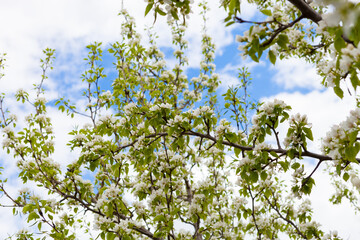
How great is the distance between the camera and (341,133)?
2.08m

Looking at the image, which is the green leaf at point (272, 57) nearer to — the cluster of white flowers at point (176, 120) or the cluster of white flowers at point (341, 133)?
the cluster of white flowers at point (341, 133)

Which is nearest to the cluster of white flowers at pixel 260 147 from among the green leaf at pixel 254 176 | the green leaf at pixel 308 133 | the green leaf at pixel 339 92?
the green leaf at pixel 254 176

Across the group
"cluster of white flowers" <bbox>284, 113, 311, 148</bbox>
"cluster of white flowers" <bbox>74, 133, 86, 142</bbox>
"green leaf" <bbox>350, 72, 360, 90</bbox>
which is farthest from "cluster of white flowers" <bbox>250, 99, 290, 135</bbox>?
"cluster of white flowers" <bbox>74, 133, 86, 142</bbox>

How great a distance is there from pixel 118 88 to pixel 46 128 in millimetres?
1743

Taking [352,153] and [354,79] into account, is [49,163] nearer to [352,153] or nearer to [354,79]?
[352,153]

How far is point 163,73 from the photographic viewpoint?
7285 millimetres

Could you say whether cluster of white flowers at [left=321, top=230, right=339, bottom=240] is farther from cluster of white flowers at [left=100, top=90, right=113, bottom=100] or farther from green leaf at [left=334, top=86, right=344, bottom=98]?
cluster of white flowers at [left=100, top=90, right=113, bottom=100]

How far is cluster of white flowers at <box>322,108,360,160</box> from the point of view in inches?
77.5

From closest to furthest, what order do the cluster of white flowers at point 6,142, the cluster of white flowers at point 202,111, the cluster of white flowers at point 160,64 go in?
the cluster of white flowers at point 202,111 → the cluster of white flowers at point 6,142 → the cluster of white flowers at point 160,64

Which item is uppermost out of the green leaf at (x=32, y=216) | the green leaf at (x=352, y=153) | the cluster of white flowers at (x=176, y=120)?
the cluster of white flowers at (x=176, y=120)

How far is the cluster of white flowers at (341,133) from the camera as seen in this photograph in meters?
1.97

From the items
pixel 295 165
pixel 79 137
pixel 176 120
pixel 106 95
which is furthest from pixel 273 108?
pixel 106 95

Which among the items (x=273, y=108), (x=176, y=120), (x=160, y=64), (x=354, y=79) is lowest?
(x=354, y=79)

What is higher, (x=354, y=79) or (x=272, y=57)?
(x=272, y=57)
